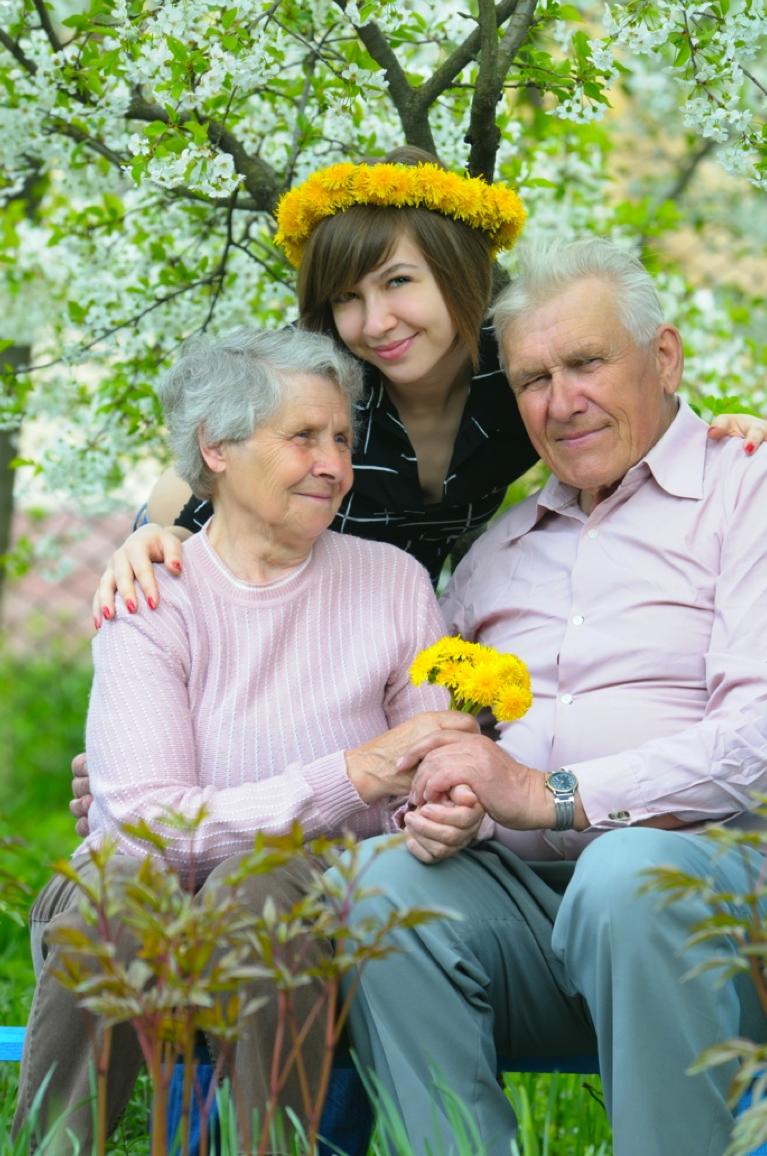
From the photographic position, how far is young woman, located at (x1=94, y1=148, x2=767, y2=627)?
304cm

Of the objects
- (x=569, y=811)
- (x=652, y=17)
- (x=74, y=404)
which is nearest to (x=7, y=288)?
(x=74, y=404)

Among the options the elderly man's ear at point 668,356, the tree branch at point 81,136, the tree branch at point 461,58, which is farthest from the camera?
the tree branch at point 81,136

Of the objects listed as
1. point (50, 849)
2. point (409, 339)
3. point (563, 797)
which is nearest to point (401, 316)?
point (409, 339)

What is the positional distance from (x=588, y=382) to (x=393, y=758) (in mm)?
824

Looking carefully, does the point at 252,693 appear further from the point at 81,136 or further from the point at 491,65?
the point at 81,136

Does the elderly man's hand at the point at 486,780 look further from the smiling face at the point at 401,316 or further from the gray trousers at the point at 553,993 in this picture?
the smiling face at the point at 401,316

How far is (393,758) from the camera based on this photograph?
8.43 feet

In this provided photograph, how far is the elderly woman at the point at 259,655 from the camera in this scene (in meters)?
2.56

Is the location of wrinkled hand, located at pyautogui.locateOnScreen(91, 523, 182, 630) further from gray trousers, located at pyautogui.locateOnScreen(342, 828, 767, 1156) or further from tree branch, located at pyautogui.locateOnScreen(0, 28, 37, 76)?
tree branch, located at pyautogui.locateOnScreen(0, 28, 37, 76)

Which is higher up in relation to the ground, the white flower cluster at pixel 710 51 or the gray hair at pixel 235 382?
the white flower cluster at pixel 710 51

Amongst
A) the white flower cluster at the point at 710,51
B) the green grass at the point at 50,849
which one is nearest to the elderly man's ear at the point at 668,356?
the white flower cluster at the point at 710,51

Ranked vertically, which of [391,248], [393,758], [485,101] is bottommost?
[393,758]

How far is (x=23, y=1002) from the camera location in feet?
12.4

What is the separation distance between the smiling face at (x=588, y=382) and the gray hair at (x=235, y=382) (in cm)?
36
